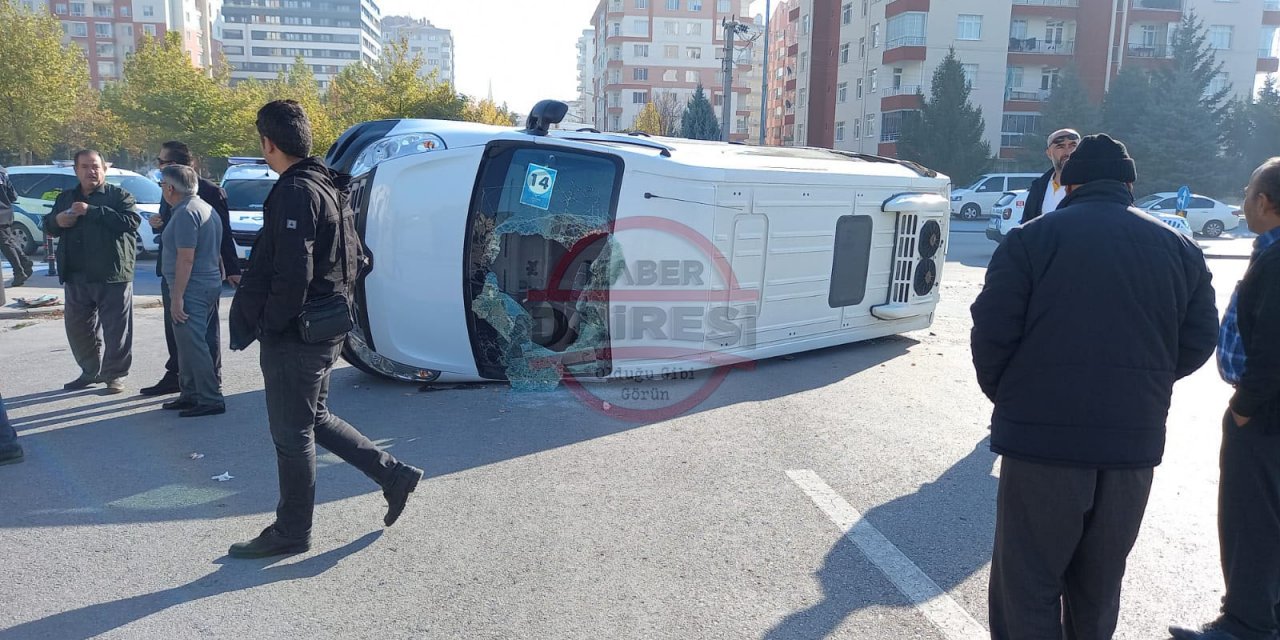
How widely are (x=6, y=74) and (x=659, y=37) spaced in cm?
6164

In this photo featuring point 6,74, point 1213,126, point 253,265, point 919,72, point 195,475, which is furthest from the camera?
point 919,72

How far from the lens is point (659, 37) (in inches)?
3270

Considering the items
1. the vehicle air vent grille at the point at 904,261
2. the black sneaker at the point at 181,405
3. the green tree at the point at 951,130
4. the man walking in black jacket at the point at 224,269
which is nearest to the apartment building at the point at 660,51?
the green tree at the point at 951,130

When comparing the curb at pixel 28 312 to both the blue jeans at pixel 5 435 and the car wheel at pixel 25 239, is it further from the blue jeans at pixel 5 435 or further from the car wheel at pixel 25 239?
the blue jeans at pixel 5 435

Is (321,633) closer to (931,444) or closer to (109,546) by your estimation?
(109,546)

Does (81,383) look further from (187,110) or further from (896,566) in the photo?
(187,110)

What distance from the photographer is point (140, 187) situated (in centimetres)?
1612

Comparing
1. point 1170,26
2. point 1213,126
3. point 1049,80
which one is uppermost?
point 1170,26

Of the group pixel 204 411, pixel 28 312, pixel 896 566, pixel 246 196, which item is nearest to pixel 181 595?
pixel 204 411

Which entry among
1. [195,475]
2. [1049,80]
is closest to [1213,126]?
[1049,80]

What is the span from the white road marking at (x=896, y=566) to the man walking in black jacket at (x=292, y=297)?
8.35 feet

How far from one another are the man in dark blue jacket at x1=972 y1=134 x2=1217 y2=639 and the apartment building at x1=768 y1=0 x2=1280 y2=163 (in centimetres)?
4821

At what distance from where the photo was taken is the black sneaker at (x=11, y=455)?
16.2 ft

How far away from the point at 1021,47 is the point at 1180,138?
38.4 ft
